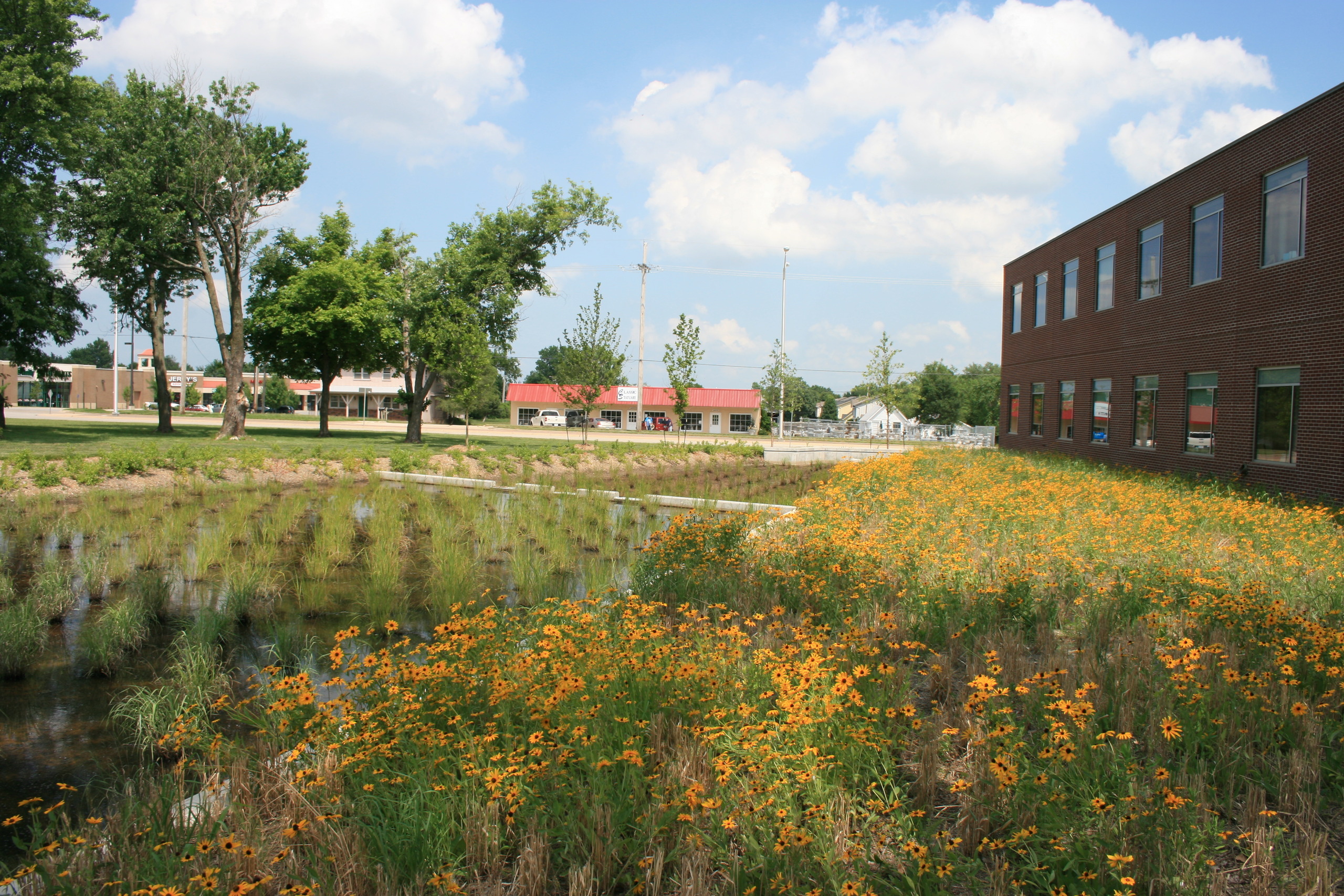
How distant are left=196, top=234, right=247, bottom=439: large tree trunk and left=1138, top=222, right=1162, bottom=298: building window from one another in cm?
3078

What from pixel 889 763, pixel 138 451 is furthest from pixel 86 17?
pixel 889 763

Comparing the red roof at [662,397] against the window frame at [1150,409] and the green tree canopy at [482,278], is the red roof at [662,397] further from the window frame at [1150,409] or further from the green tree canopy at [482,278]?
the window frame at [1150,409]

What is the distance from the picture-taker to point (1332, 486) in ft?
47.5

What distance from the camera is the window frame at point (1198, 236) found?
1839 cm

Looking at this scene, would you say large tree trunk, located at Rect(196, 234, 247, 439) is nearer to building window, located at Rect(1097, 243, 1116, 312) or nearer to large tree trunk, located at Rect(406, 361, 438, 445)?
large tree trunk, located at Rect(406, 361, 438, 445)

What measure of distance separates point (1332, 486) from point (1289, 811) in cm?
1414

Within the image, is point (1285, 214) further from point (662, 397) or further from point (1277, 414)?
point (662, 397)

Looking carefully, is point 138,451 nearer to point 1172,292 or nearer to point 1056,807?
point 1056,807

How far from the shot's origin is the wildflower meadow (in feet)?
10.4

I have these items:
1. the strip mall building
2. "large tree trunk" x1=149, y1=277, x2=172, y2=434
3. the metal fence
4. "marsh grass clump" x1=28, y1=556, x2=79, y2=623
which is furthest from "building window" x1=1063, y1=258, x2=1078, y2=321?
the strip mall building

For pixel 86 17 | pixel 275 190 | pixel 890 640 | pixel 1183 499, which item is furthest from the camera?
pixel 275 190

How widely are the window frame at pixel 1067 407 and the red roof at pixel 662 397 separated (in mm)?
48831

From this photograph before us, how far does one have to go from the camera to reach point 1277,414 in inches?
646

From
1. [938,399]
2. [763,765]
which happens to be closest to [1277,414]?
[763,765]
